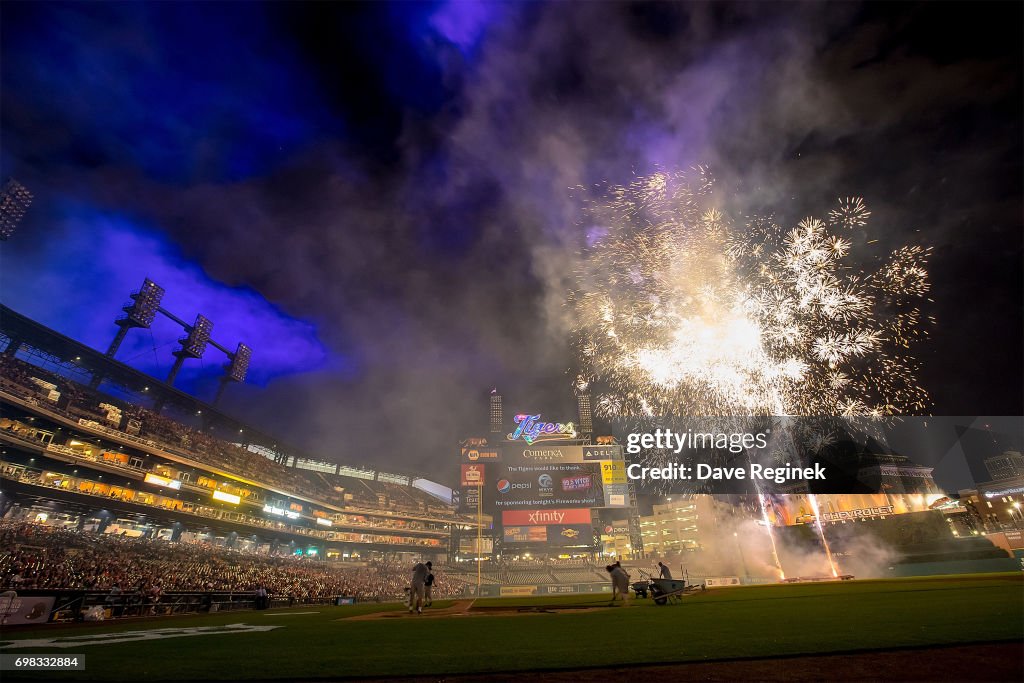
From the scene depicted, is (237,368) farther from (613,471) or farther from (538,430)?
(613,471)

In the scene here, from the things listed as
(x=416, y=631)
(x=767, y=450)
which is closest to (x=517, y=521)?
(x=767, y=450)

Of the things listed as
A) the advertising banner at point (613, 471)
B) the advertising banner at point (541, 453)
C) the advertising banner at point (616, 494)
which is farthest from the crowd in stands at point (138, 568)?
the advertising banner at point (616, 494)

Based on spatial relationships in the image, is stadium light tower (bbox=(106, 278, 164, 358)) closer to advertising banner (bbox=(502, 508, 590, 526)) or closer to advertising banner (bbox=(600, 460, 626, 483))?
advertising banner (bbox=(502, 508, 590, 526))

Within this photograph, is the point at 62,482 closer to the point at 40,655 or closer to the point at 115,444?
the point at 115,444

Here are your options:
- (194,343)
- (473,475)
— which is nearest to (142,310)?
(194,343)

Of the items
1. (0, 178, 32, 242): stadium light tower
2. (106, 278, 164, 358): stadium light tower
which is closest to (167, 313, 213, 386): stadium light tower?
(106, 278, 164, 358): stadium light tower

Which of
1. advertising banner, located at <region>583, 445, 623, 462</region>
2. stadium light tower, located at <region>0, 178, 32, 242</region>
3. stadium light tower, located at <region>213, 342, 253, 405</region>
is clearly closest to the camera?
stadium light tower, located at <region>0, 178, 32, 242</region>
